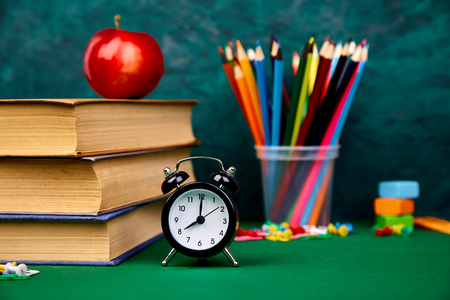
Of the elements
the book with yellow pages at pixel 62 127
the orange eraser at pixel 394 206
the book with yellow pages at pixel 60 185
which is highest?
the book with yellow pages at pixel 62 127

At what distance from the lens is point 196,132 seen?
1.38 meters

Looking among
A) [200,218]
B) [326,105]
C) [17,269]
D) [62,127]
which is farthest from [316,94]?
[17,269]

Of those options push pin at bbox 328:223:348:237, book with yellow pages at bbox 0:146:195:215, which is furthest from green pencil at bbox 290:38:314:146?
book with yellow pages at bbox 0:146:195:215

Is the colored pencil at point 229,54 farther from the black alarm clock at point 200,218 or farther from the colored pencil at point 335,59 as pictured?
the black alarm clock at point 200,218

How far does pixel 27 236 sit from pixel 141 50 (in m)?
0.46

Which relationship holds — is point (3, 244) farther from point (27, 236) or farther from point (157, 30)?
point (157, 30)

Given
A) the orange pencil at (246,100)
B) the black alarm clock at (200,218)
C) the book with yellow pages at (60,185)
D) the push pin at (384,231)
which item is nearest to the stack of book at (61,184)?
the book with yellow pages at (60,185)

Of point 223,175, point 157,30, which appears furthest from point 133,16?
point 223,175

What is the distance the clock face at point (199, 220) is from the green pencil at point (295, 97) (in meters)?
0.34

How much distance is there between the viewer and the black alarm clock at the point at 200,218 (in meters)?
0.86

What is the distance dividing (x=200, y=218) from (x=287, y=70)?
606 mm

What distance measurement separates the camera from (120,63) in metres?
1.06

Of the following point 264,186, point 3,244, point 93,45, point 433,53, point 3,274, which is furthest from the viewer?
point 433,53

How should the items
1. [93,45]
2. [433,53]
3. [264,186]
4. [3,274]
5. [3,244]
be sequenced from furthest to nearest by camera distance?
[433,53], [264,186], [93,45], [3,244], [3,274]
